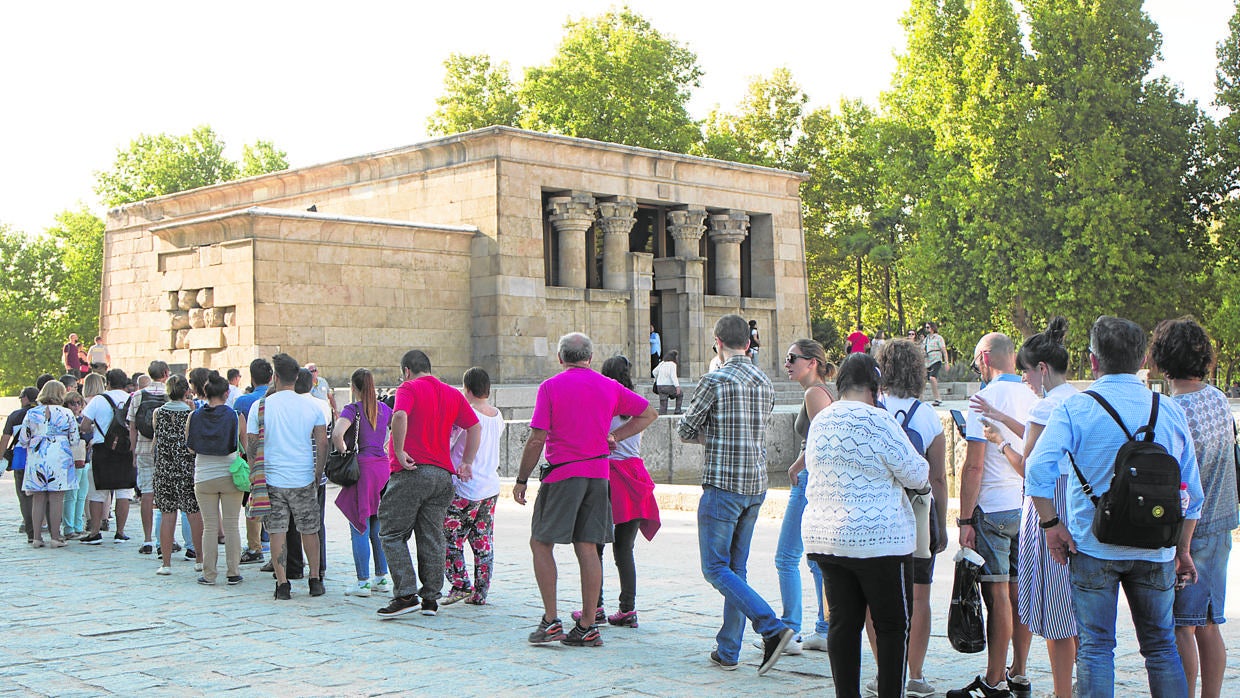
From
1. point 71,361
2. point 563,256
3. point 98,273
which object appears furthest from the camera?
point 98,273

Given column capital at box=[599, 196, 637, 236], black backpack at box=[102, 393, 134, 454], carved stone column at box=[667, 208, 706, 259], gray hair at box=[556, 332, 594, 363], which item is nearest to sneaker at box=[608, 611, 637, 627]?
gray hair at box=[556, 332, 594, 363]

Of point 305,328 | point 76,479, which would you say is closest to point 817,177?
point 305,328

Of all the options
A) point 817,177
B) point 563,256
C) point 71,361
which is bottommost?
point 71,361

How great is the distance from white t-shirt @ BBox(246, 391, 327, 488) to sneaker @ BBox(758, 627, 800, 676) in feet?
14.3

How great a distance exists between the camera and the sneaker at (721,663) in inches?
289

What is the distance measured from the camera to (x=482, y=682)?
6.96 m

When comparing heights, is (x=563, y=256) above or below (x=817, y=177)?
below

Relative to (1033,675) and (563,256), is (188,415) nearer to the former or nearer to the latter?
(1033,675)

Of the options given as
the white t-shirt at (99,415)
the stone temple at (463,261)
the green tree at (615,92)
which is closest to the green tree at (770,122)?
the green tree at (615,92)

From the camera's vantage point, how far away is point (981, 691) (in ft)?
21.0

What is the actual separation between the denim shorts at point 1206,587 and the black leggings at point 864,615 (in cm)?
115

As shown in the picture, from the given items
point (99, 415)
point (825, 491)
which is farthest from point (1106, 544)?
point (99, 415)

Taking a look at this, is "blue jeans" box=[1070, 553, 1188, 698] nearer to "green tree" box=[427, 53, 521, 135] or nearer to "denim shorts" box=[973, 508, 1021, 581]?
"denim shorts" box=[973, 508, 1021, 581]

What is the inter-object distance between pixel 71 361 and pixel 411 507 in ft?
73.7
